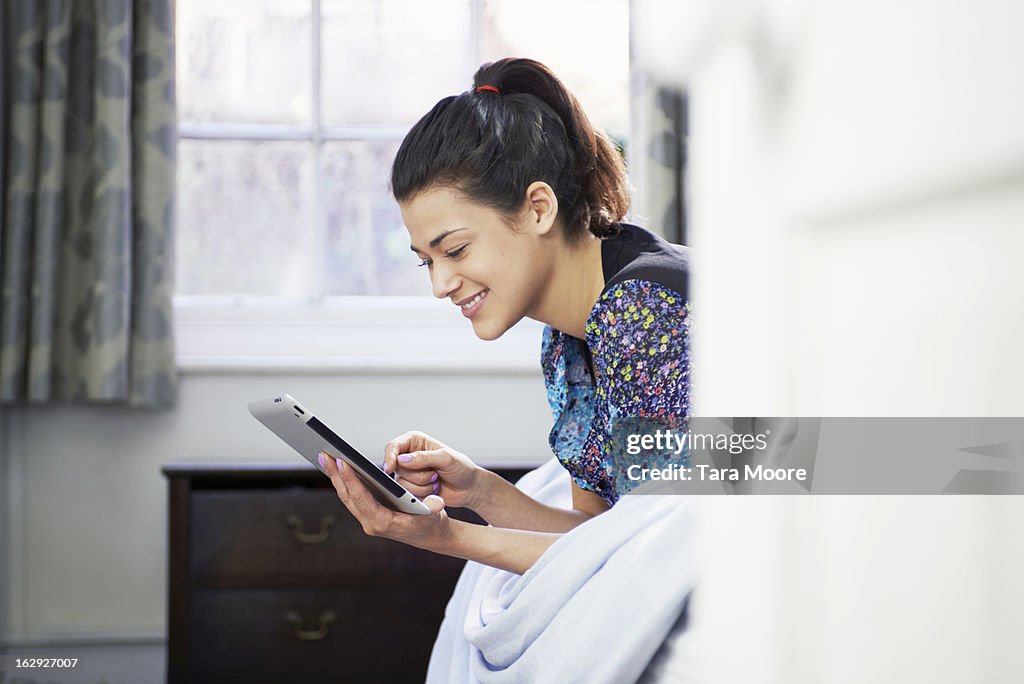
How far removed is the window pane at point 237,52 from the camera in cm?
261

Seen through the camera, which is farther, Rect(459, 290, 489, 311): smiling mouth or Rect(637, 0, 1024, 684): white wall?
Rect(459, 290, 489, 311): smiling mouth

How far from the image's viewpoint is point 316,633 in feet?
6.79

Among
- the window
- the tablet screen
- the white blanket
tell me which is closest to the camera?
the white blanket

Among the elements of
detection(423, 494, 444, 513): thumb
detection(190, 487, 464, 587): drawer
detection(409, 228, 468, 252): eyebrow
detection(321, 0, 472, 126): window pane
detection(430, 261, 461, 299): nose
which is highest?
detection(321, 0, 472, 126): window pane

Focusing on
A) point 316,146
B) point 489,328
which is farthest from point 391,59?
point 489,328

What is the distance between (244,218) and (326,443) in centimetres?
167

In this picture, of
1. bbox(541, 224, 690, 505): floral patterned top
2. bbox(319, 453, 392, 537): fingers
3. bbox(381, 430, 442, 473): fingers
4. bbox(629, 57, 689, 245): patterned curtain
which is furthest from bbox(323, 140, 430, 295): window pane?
bbox(319, 453, 392, 537): fingers

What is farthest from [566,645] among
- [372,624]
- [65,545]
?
[65,545]

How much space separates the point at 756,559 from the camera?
0.19 metres

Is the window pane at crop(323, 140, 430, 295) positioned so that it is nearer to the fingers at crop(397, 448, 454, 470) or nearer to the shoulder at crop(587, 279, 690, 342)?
the fingers at crop(397, 448, 454, 470)

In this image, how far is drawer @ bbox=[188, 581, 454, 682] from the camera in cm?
205

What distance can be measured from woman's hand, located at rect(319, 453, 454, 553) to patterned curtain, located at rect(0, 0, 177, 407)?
1.36m

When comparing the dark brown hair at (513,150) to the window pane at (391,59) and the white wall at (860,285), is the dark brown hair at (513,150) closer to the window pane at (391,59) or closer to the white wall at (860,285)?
the white wall at (860,285)

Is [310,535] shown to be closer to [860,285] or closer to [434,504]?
[434,504]
